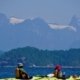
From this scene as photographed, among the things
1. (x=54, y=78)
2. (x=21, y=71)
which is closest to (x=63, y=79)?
(x=54, y=78)

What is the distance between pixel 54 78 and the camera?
34594mm

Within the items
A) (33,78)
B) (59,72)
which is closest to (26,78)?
(33,78)

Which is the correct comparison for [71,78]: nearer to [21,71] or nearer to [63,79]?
[63,79]

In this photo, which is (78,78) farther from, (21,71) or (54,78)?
(21,71)

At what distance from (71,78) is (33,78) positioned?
318cm

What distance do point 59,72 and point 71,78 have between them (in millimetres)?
1050

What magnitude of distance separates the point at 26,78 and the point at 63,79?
2.89 m

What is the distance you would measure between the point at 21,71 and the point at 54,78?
2.57 m

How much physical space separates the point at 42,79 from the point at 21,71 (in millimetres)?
1797

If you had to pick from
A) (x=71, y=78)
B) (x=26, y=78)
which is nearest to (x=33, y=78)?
(x=26, y=78)

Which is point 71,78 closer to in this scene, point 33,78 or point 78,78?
point 78,78

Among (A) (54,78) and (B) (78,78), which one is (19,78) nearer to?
(A) (54,78)

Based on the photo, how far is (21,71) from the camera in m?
34.7

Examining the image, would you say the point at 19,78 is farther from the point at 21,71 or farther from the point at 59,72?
the point at 59,72
